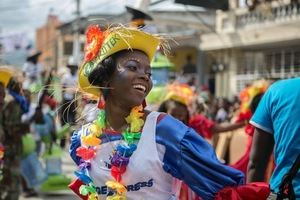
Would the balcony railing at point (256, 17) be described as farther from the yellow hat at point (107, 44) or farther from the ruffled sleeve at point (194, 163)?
the ruffled sleeve at point (194, 163)

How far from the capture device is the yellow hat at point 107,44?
2.89 meters

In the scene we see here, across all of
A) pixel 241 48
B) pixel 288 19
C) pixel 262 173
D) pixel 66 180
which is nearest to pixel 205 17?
pixel 241 48

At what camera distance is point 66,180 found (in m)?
9.31

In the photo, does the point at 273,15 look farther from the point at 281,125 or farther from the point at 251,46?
the point at 281,125

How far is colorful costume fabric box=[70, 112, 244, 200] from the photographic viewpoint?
2670mm

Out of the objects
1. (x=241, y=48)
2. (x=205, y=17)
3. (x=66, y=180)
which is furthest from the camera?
(x=205, y=17)

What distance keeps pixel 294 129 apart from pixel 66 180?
21.8ft

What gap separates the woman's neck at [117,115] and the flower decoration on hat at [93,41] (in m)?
0.26

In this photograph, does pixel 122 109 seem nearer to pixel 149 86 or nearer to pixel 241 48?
pixel 149 86

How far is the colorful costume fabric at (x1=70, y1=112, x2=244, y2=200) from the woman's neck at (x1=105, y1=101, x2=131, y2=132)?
0.07 m

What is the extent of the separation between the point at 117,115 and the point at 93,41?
408 millimetres

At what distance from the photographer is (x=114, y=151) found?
2.85m

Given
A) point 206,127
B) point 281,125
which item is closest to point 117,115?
point 281,125

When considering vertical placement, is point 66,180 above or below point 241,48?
below
